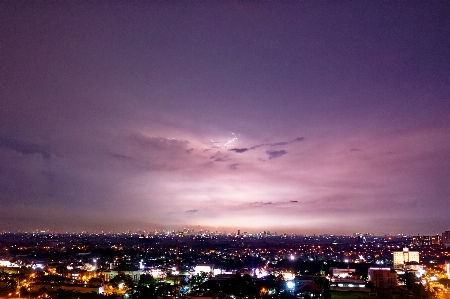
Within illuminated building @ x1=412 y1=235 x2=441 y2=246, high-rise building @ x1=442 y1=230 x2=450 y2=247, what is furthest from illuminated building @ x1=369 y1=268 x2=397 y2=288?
illuminated building @ x1=412 y1=235 x2=441 y2=246

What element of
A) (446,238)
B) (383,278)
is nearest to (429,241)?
(446,238)

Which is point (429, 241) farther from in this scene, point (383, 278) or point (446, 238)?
point (383, 278)

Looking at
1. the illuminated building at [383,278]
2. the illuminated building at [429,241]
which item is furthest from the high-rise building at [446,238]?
the illuminated building at [383,278]

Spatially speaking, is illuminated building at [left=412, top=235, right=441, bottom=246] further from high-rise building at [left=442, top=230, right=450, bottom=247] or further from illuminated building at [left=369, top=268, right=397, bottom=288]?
illuminated building at [left=369, top=268, right=397, bottom=288]

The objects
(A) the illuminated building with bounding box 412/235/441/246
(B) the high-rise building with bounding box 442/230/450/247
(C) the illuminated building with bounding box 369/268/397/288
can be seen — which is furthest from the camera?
(A) the illuminated building with bounding box 412/235/441/246

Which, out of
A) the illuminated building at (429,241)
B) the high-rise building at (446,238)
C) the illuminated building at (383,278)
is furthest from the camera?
the illuminated building at (429,241)

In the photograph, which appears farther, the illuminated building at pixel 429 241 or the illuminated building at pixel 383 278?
the illuminated building at pixel 429 241

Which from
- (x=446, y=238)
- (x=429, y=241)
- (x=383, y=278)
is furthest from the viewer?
(x=429, y=241)

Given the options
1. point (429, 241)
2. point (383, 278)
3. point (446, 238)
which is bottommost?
point (429, 241)

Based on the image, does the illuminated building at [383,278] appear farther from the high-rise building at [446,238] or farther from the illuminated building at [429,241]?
the illuminated building at [429,241]

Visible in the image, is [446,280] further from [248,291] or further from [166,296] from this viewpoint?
[166,296]

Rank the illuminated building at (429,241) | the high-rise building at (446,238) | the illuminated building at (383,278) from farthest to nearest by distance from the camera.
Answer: the illuminated building at (429,241)
the high-rise building at (446,238)
the illuminated building at (383,278)
